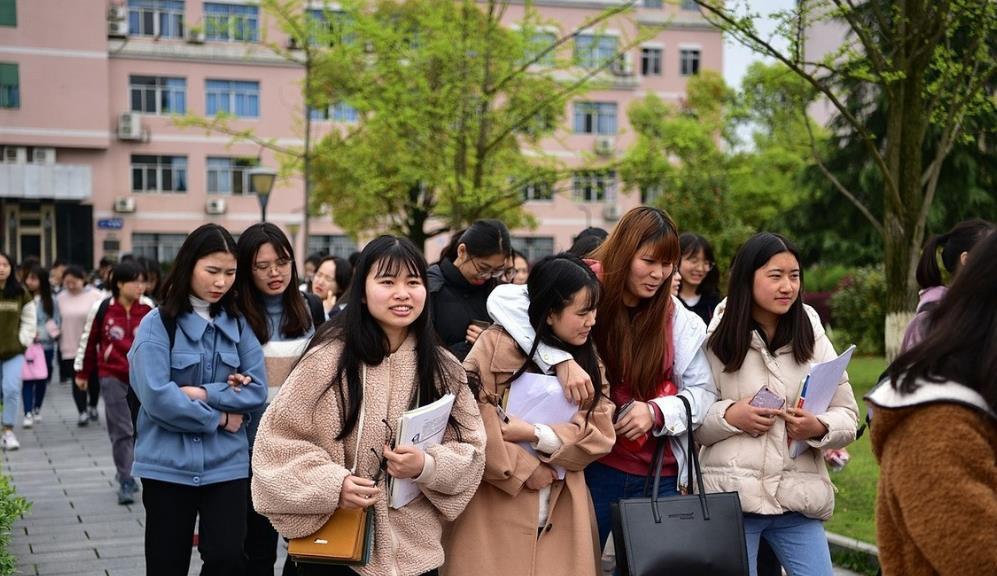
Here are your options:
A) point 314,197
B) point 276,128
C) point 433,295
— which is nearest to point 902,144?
point 433,295

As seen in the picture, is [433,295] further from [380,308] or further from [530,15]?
[530,15]

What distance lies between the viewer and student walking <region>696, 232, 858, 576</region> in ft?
14.5

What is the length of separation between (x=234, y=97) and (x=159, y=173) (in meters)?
4.06

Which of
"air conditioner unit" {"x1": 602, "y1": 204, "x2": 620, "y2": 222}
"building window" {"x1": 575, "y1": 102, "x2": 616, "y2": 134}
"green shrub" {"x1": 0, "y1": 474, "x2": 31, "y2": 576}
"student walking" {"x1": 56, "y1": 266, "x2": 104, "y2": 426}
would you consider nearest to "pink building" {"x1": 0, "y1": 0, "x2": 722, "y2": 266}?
"building window" {"x1": 575, "y1": 102, "x2": 616, "y2": 134}

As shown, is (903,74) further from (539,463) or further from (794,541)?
(539,463)

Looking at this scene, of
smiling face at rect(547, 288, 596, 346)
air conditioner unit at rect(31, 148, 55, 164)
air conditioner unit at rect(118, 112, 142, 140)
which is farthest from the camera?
air conditioner unit at rect(118, 112, 142, 140)

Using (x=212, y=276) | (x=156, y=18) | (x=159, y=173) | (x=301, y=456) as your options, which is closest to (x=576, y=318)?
(x=301, y=456)

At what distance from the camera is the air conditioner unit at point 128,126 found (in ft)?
136

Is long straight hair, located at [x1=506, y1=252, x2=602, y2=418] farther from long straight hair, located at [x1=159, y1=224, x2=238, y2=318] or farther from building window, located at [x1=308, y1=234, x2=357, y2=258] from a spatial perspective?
building window, located at [x1=308, y1=234, x2=357, y2=258]

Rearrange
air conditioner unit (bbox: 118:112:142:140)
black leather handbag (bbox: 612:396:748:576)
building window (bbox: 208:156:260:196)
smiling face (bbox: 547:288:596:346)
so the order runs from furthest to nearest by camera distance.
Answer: building window (bbox: 208:156:260:196) < air conditioner unit (bbox: 118:112:142:140) < smiling face (bbox: 547:288:596:346) < black leather handbag (bbox: 612:396:748:576)

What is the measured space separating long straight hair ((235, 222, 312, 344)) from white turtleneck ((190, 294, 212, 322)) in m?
0.42

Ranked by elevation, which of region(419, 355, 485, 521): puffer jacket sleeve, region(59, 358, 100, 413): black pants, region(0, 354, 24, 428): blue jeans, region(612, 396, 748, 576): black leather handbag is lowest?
region(59, 358, 100, 413): black pants

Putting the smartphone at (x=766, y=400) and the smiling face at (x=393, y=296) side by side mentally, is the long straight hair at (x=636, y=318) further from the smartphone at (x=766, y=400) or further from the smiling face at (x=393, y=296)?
the smiling face at (x=393, y=296)

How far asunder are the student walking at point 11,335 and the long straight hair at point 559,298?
8359mm
